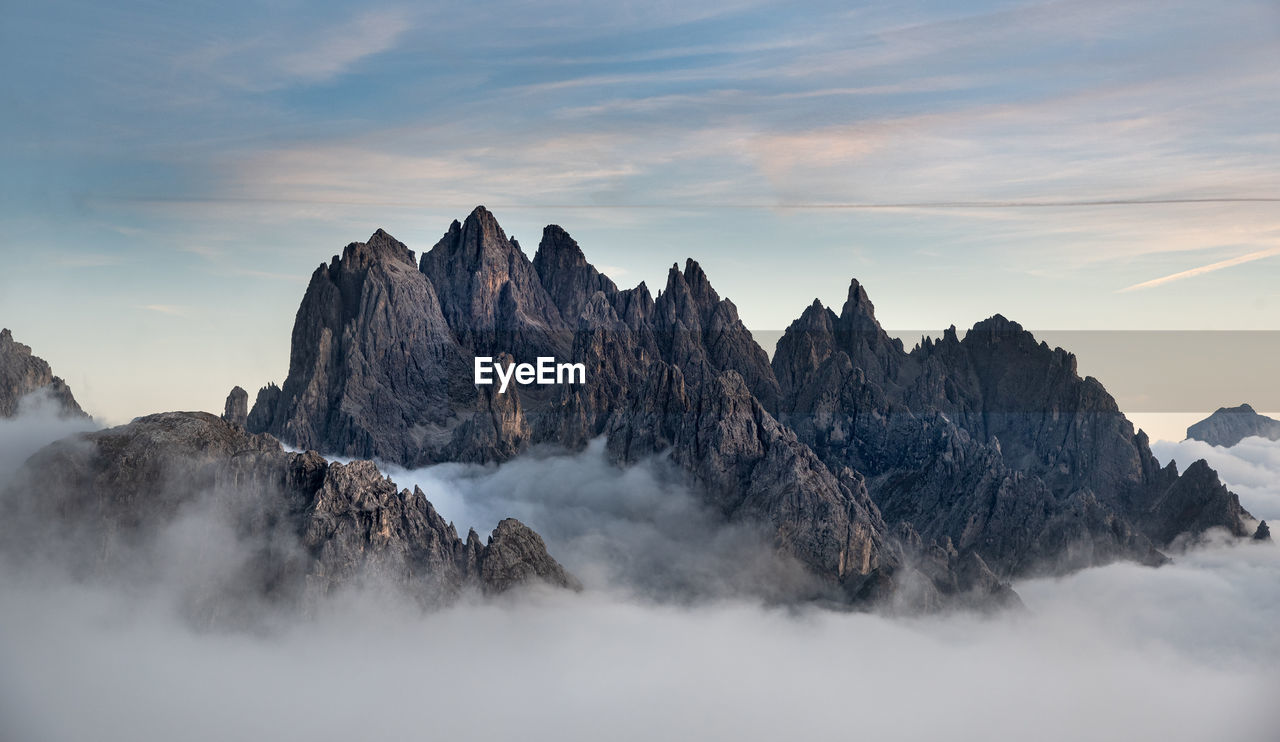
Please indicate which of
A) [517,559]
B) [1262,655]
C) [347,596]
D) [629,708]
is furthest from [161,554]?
[1262,655]

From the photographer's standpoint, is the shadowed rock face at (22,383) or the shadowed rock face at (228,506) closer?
the shadowed rock face at (22,383)

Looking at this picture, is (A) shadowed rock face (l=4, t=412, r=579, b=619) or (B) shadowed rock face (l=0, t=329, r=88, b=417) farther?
(A) shadowed rock face (l=4, t=412, r=579, b=619)

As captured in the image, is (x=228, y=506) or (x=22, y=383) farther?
(x=228, y=506)

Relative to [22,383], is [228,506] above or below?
below

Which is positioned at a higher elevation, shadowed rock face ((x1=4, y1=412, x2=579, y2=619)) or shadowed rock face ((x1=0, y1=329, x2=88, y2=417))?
shadowed rock face ((x1=0, y1=329, x2=88, y2=417))

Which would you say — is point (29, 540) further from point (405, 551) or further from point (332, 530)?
point (405, 551)
